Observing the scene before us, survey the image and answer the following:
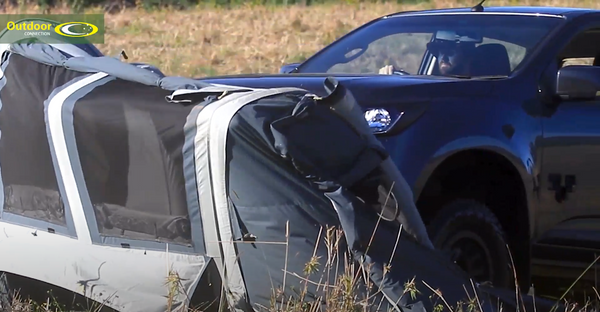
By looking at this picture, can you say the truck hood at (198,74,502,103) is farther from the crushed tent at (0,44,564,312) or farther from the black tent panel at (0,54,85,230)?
the black tent panel at (0,54,85,230)

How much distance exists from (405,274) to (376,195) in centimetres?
35

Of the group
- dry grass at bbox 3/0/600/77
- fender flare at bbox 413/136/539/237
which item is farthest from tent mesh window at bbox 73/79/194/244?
dry grass at bbox 3/0/600/77

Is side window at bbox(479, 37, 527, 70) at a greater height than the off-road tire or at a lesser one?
greater

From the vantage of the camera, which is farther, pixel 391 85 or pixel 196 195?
pixel 391 85

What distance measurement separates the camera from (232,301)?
13.0ft

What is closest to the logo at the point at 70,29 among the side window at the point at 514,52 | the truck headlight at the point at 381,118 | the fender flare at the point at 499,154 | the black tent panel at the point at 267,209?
the truck headlight at the point at 381,118

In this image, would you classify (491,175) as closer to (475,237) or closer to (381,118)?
(475,237)

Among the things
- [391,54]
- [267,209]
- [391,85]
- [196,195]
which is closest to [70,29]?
[391,54]

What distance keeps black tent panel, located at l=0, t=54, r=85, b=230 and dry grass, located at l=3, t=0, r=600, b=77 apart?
13776 mm

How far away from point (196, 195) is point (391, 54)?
2587 millimetres

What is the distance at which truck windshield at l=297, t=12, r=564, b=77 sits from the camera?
5606 millimetres

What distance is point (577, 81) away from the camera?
17.2 ft

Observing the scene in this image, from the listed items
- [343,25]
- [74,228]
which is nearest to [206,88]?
[74,228]

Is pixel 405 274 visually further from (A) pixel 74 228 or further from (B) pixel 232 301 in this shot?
(A) pixel 74 228
